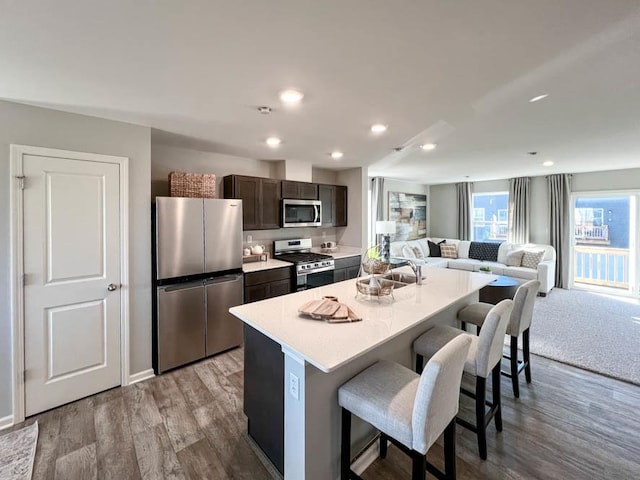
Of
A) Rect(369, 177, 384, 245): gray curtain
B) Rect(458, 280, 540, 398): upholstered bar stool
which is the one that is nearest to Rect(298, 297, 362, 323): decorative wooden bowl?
Rect(458, 280, 540, 398): upholstered bar stool

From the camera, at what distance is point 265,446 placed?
1.86m

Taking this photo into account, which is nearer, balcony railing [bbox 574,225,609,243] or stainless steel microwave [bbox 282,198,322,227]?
stainless steel microwave [bbox 282,198,322,227]

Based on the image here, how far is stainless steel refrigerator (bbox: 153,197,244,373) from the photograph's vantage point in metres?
2.86

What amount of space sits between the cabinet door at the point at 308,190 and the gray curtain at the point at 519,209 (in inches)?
202

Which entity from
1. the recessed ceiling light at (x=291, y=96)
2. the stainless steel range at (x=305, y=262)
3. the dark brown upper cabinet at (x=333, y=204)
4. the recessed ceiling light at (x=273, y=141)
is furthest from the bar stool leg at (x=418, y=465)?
the dark brown upper cabinet at (x=333, y=204)

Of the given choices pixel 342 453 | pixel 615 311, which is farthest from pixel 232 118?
pixel 615 311

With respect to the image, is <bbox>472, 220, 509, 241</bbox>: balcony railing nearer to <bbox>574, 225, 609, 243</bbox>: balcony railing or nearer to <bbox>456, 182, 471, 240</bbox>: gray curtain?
<bbox>456, 182, 471, 240</bbox>: gray curtain

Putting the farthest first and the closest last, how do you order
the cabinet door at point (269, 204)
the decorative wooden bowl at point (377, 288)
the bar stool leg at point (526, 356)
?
the cabinet door at point (269, 204)
the bar stool leg at point (526, 356)
the decorative wooden bowl at point (377, 288)

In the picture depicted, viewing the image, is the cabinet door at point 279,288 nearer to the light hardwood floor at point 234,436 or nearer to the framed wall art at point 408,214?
the light hardwood floor at point 234,436

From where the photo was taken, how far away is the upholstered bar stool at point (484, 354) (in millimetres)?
1749

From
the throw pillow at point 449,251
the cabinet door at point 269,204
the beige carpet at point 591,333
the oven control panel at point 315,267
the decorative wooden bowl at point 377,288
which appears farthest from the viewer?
the throw pillow at point 449,251

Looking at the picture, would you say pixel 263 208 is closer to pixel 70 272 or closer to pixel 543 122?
pixel 70 272

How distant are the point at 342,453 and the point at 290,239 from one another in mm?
3504

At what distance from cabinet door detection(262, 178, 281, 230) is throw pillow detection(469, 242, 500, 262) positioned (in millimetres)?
5119
